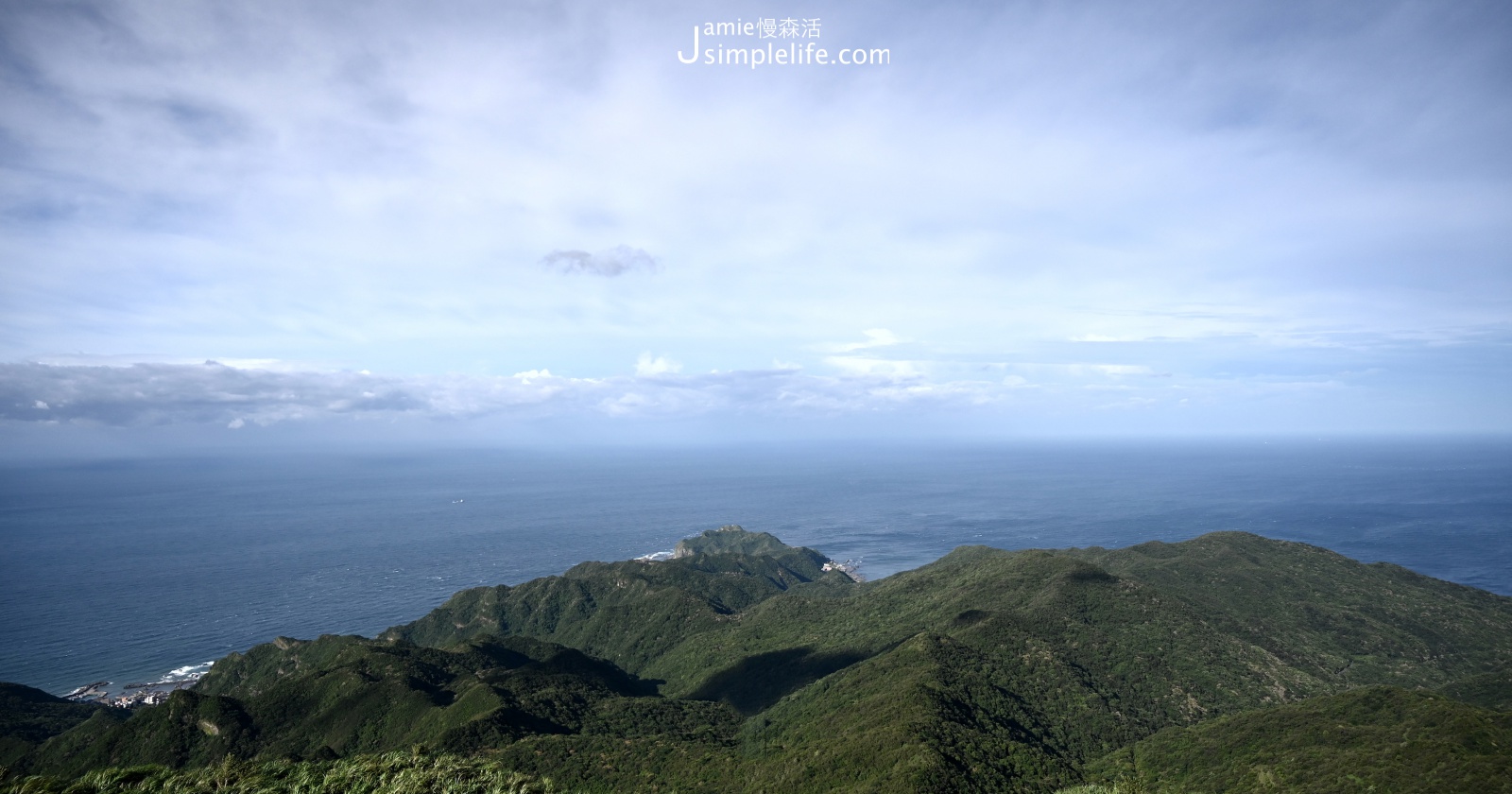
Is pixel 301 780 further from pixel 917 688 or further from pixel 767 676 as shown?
pixel 767 676

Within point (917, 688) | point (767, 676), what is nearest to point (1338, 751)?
point (917, 688)

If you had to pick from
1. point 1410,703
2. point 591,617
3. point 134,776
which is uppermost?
point 134,776

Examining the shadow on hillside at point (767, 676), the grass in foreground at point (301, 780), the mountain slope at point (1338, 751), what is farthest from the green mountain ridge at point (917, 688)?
the grass in foreground at point (301, 780)

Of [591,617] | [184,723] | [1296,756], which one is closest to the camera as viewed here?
[1296,756]

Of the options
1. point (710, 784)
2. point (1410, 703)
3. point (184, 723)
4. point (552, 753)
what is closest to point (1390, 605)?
point (1410, 703)

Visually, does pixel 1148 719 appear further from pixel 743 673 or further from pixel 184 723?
pixel 184 723

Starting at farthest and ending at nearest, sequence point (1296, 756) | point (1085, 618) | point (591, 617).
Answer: point (591, 617) < point (1085, 618) < point (1296, 756)
